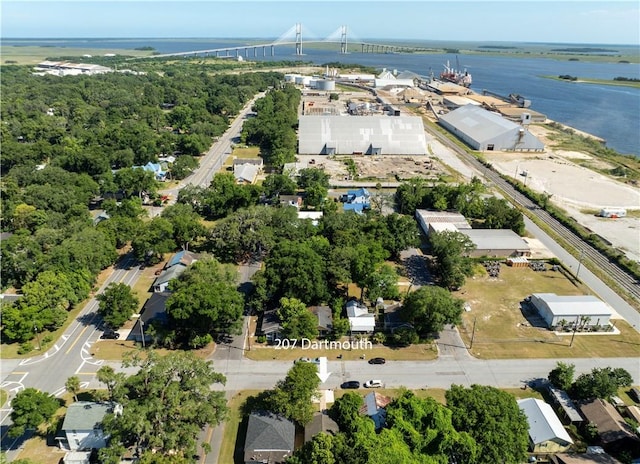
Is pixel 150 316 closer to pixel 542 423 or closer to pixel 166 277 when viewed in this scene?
pixel 166 277

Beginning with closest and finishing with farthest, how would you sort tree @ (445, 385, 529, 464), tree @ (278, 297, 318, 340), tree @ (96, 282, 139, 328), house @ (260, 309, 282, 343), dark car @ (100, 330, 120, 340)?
1. tree @ (445, 385, 529, 464)
2. tree @ (278, 297, 318, 340)
3. house @ (260, 309, 282, 343)
4. tree @ (96, 282, 139, 328)
5. dark car @ (100, 330, 120, 340)

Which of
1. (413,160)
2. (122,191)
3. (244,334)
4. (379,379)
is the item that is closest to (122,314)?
(244,334)

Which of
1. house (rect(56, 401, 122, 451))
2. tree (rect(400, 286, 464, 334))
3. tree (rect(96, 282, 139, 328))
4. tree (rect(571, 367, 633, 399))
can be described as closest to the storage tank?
tree (rect(400, 286, 464, 334))

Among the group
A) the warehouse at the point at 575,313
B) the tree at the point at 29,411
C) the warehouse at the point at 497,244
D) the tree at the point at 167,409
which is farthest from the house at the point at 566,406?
the tree at the point at 29,411

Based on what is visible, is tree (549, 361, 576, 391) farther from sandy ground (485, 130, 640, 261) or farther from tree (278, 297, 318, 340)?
sandy ground (485, 130, 640, 261)

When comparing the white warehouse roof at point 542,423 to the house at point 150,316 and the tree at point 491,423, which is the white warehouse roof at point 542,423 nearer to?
the tree at point 491,423

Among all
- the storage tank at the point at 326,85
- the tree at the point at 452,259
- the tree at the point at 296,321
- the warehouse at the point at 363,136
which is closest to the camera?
the tree at the point at 296,321
